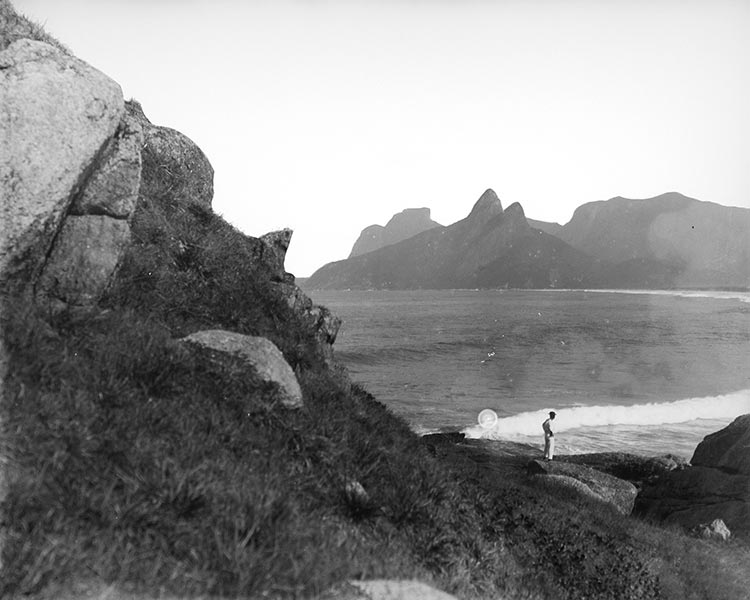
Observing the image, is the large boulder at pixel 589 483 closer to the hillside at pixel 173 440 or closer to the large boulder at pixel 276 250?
the hillside at pixel 173 440

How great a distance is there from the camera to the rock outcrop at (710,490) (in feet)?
63.3

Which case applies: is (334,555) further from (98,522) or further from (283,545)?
(98,522)

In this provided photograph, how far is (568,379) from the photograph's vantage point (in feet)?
182

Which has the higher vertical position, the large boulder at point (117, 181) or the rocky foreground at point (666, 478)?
the large boulder at point (117, 181)

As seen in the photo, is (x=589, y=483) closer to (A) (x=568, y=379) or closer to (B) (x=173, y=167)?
(B) (x=173, y=167)

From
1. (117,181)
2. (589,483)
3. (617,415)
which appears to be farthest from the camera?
(617,415)

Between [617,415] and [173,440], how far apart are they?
4383 cm

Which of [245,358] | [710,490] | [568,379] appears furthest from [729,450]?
[568,379]

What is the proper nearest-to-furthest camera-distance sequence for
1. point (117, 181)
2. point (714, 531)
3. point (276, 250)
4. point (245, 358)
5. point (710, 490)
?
point (245, 358), point (117, 181), point (276, 250), point (714, 531), point (710, 490)

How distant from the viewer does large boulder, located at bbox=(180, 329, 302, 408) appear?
7070 millimetres

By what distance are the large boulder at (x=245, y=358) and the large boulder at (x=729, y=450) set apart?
22545mm

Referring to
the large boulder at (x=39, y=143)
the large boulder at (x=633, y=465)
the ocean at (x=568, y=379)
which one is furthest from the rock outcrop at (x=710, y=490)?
the large boulder at (x=39, y=143)

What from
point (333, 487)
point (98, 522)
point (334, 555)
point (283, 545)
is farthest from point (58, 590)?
point (333, 487)

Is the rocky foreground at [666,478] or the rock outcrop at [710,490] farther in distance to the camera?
the rock outcrop at [710,490]
